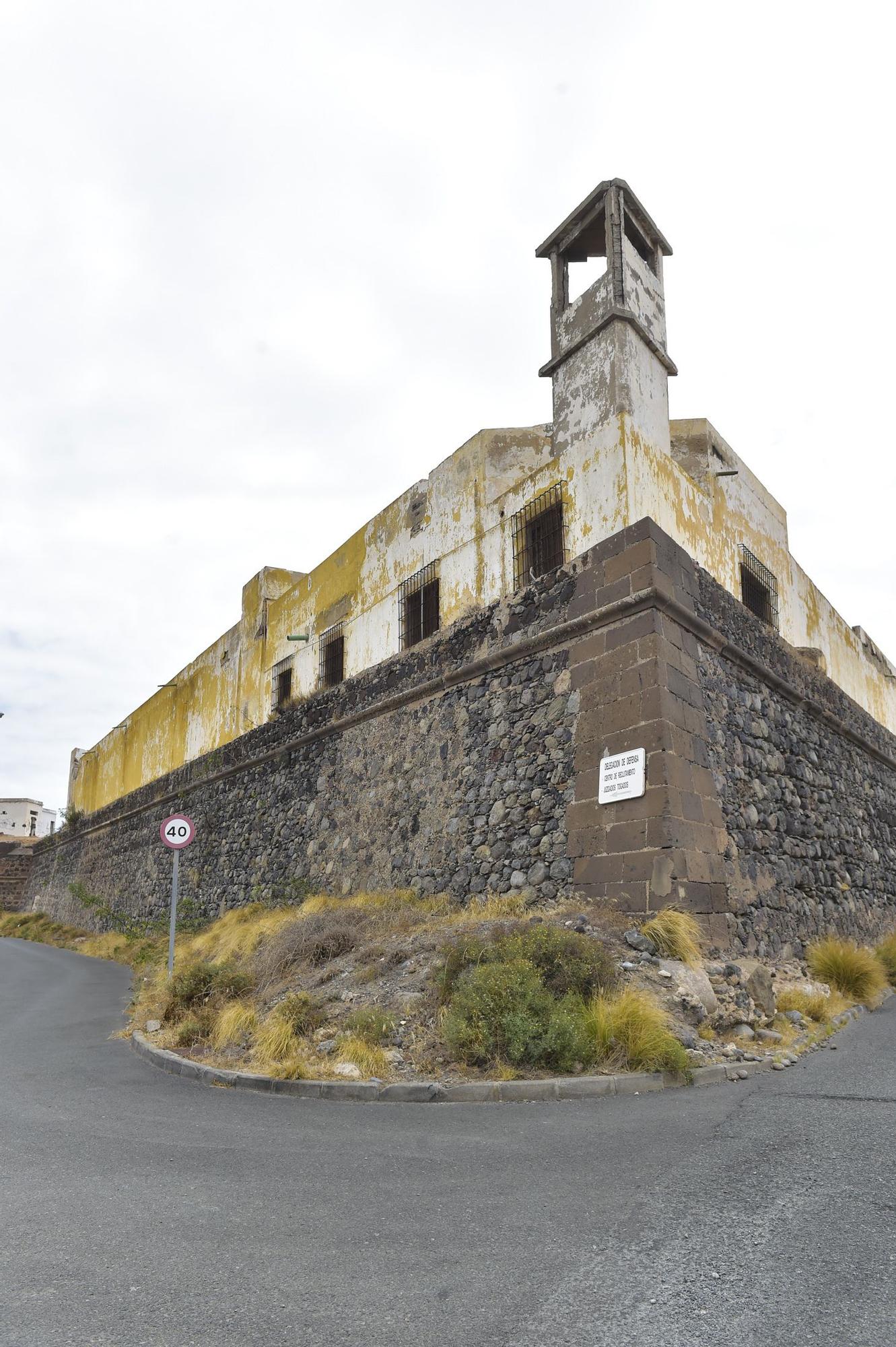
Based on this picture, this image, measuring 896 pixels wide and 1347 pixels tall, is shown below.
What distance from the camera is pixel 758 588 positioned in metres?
14.5

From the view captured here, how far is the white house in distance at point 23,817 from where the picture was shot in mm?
73125

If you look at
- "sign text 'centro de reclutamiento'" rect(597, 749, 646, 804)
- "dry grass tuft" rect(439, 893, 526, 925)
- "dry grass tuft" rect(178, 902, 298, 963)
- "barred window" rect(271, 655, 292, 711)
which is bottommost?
"dry grass tuft" rect(178, 902, 298, 963)

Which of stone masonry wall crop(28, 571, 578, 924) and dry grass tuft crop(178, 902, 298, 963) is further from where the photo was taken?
dry grass tuft crop(178, 902, 298, 963)

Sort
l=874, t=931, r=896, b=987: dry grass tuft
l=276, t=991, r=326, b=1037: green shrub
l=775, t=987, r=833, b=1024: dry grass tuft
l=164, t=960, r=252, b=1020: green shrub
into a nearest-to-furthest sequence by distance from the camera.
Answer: l=276, t=991, r=326, b=1037: green shrub → l=775, t=987, r=833, b=1024: dry grass tuft → l=164, t=960, r=252, b=1020: green shrub → l=874, t=931, r=896, b=987: dry grass tuft

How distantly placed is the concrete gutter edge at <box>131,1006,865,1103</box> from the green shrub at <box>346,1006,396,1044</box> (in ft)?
2.02

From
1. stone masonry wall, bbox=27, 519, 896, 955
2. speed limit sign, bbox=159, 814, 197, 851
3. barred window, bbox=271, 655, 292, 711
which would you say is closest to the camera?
stone masonry wall, bbox=27, 519, 896, 955

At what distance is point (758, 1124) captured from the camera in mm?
5297

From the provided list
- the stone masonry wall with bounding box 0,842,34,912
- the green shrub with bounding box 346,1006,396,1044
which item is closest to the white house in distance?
the stone masonry wall with bounding box 0,842,34,912

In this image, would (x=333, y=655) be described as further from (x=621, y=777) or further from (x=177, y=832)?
(x=621, y=777)

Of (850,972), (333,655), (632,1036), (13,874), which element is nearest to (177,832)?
(333,655)

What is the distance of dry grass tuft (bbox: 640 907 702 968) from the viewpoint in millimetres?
8344

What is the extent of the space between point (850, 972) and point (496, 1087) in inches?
239

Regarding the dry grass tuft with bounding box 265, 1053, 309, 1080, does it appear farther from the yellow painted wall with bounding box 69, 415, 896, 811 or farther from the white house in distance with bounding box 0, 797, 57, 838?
the white house in distance with bounding box 0, 797, 57, 838

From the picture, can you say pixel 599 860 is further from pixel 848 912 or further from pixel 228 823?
pixel 228 823
